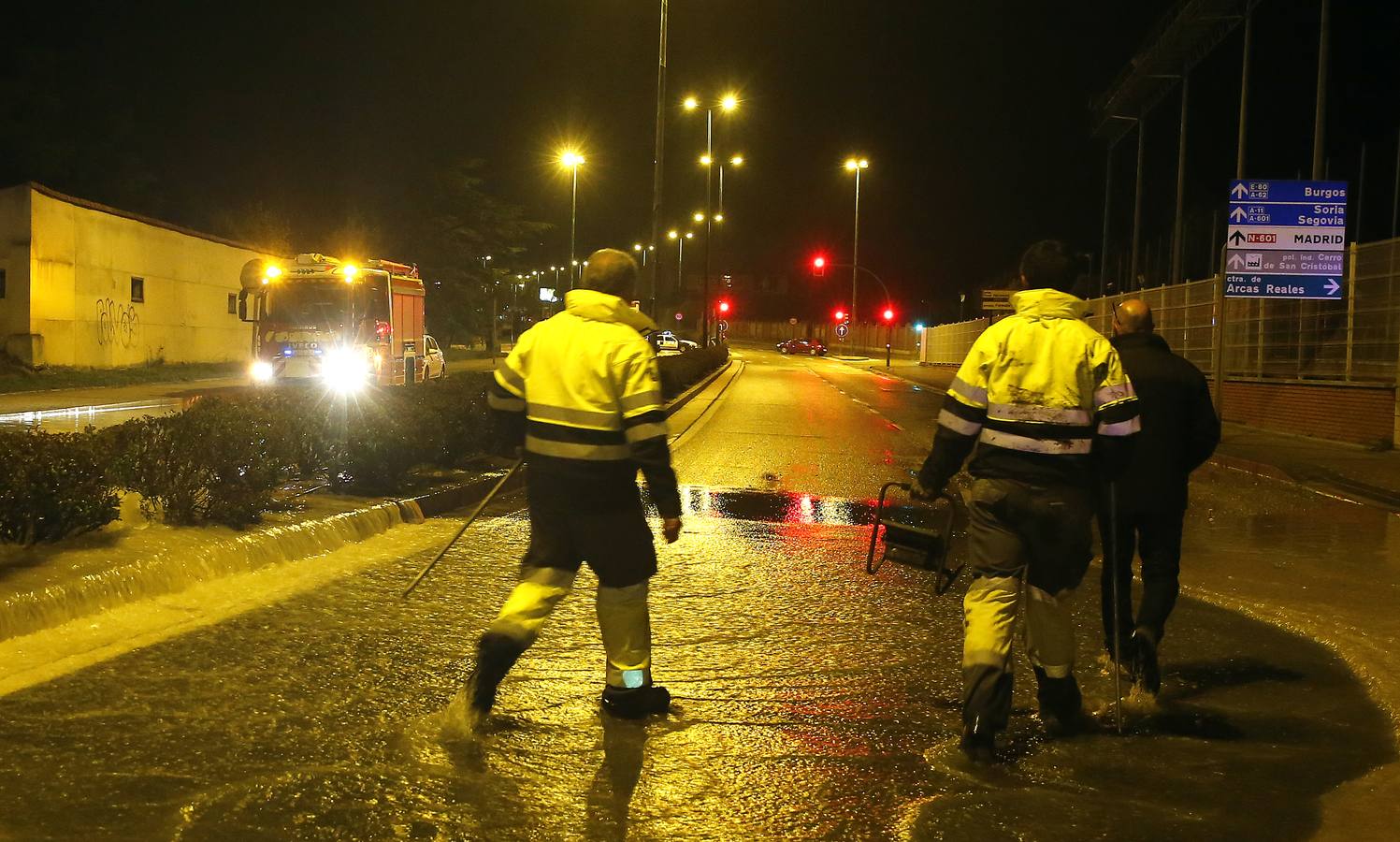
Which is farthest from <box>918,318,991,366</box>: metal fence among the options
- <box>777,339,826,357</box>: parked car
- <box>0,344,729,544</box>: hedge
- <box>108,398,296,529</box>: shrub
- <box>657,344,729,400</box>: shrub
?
<box>108,398,296,529</box>: shrub

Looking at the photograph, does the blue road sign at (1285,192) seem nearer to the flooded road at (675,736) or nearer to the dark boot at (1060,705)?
the flooded road at (675,736)

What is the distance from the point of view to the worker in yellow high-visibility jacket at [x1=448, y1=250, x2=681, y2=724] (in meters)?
4.79

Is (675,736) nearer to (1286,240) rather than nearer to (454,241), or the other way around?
(1286,240)

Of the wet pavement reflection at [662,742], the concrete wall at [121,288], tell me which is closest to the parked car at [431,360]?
the concrete wall at [121,288]

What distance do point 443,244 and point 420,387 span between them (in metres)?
49.5

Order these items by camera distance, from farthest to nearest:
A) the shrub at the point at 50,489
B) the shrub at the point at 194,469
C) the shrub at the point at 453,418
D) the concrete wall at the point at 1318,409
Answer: the concrete wall at the point at 1318,409
the shrub at the point at 453,418
the shrub at the point at 194,469
the shrub at the point at 50,489

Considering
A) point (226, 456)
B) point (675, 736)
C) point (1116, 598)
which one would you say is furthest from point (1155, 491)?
point (226, 456)

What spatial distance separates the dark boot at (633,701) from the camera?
5059 millimetres

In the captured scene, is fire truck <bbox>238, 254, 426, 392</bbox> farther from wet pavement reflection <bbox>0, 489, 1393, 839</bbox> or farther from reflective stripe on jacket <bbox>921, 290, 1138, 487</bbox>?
reflective stripe on jacket <bbox>921, 290, 1138, 487</bbox>

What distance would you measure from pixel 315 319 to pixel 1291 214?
1645 cm

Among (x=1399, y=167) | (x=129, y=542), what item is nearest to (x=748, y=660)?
(x=129, y=542)

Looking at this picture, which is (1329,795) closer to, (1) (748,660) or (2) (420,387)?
(1) (748,660)

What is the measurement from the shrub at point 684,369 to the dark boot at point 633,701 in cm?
1739

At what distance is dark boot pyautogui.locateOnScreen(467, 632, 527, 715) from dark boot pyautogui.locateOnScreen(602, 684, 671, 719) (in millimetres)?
475
